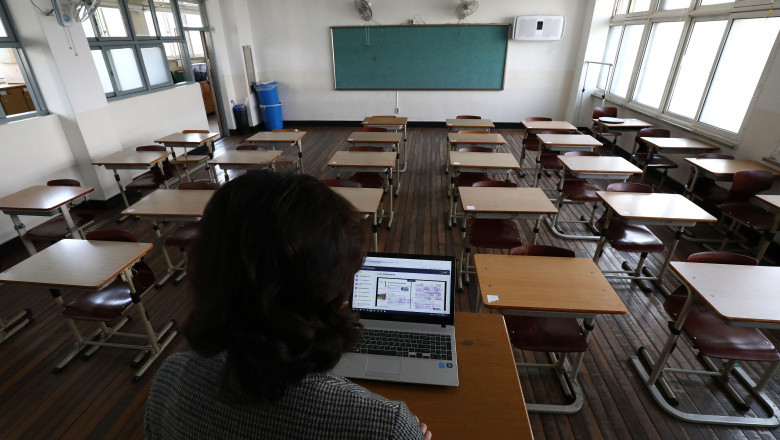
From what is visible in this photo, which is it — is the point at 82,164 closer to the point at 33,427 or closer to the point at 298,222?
the point at 33,427

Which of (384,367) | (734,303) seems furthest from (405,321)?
(734,303)

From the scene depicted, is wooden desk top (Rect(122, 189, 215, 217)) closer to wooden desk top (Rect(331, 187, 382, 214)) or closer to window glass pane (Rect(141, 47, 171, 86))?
wooden desk top (Rect(331, 187, 382, 214))

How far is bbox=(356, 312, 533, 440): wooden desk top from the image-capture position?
3.59ft

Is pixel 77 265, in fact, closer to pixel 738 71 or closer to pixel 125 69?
pixel 125 69

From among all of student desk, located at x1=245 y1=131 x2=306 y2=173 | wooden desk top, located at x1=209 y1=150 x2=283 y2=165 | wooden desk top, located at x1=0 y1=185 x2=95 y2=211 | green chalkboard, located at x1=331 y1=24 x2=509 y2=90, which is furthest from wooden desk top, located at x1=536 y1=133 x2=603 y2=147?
wooden desk top, located at x1=0 y1=185 x2=95 y2=211

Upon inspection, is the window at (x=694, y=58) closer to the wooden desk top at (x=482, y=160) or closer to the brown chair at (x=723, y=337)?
the wooden desk top at (x=482, y=160)

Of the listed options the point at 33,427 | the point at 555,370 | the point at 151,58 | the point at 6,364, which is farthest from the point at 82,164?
the point at 555,370

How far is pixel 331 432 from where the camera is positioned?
58 cm

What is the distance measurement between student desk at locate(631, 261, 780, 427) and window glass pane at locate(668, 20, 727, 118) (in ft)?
13.9

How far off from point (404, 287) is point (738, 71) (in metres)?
5.65

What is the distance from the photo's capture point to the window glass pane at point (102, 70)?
196 inches

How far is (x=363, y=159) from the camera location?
405 cm

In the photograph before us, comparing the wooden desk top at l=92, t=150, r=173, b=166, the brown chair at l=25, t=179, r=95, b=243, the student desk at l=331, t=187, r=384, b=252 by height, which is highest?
the wooden desk top at l=92, t=150, r=173, b=166

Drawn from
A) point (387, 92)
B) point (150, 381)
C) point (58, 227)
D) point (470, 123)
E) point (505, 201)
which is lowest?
point (150, 381)
